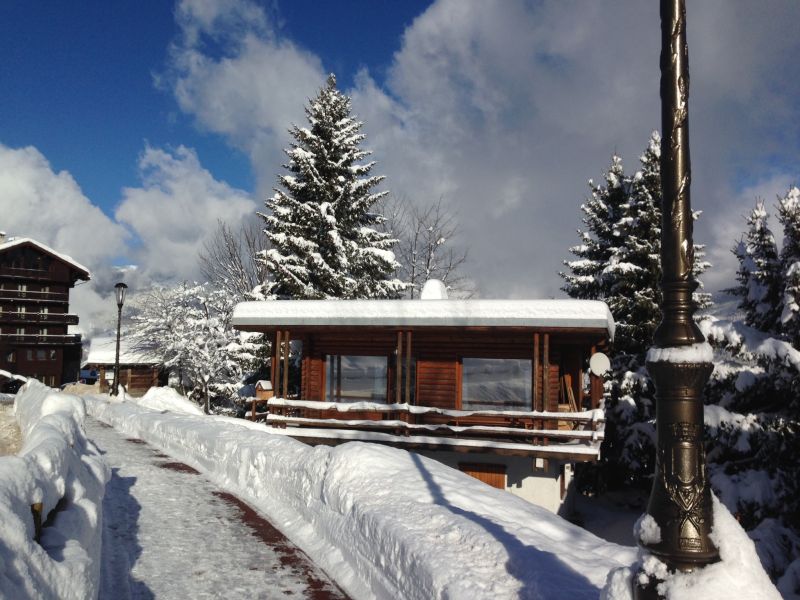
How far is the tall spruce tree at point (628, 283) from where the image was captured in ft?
64.9

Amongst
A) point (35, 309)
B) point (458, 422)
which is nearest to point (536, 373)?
point (458, 422)

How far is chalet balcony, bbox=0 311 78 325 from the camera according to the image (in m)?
43.6

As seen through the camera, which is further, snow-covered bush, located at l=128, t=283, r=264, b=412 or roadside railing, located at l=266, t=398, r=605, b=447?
snow-covered bush, located at l=128, t=283, r=264, b=412

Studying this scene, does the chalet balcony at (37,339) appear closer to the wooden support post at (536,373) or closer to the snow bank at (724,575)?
the wooden support post at (536,373)

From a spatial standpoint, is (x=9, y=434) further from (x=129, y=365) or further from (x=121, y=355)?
(x=129, y=365)

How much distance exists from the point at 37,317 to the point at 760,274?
157 feet

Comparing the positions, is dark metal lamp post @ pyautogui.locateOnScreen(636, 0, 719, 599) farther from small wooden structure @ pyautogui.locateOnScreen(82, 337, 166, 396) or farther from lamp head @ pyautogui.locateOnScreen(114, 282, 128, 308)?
small wooden structure @ pyautogui.locateOnScreen(82, 337, 166, 396)

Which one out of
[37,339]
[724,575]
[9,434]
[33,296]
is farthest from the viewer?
[33,296]

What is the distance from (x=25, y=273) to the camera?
44.4m

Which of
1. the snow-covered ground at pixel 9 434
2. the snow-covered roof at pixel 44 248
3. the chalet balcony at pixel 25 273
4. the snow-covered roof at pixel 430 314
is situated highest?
the snow-covered roof at pixel 44 248

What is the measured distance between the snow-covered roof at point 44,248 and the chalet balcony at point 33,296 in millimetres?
2415

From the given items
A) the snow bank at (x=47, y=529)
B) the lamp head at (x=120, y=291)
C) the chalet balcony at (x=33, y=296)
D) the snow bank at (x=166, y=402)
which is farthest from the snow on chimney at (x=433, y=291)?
the chalet balcony at (x=33, y=296)

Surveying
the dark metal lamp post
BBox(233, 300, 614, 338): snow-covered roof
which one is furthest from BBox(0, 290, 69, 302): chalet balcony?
the dark metal lamp post

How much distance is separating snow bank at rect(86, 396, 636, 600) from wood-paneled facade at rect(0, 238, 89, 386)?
42262mm
